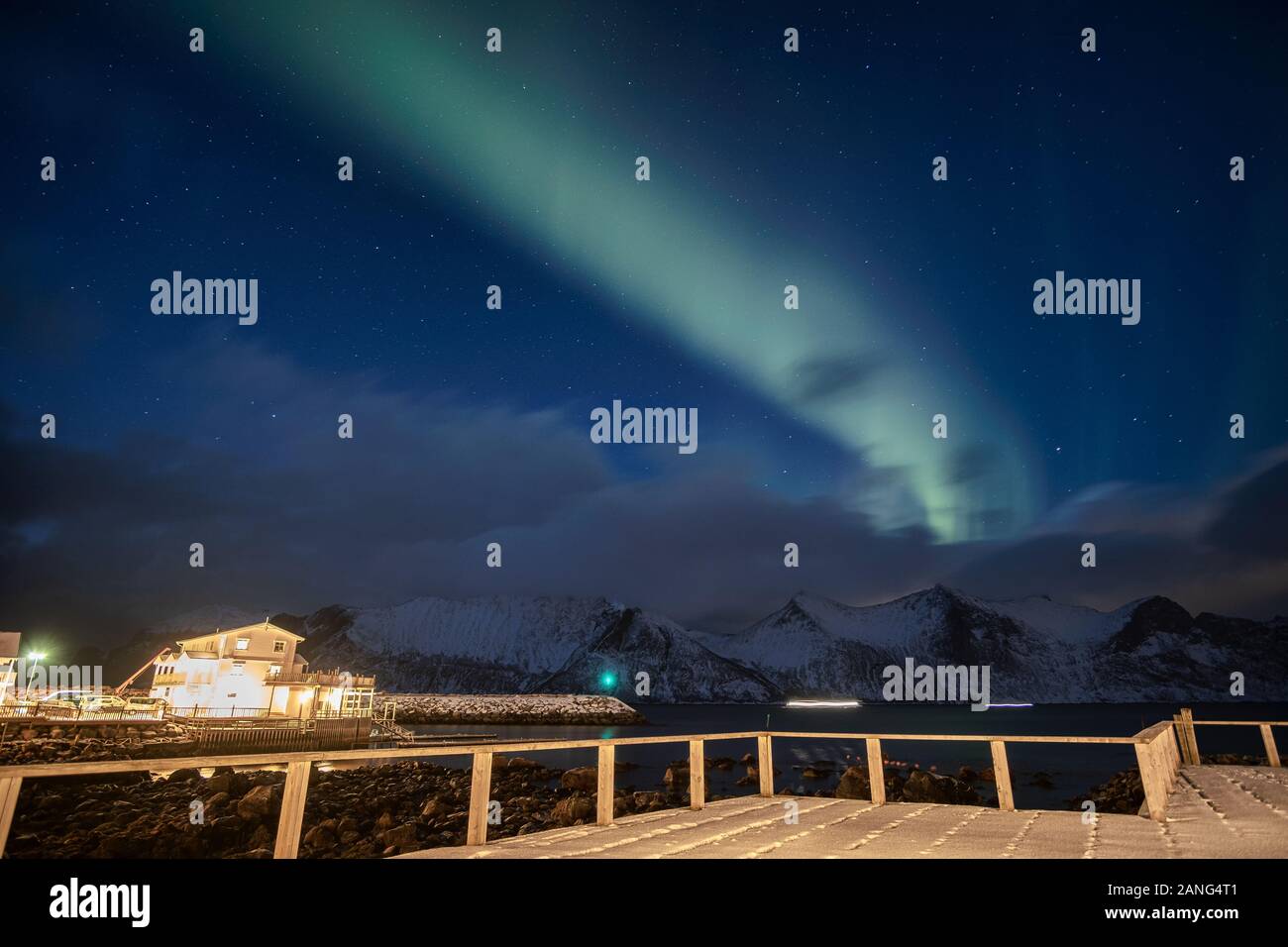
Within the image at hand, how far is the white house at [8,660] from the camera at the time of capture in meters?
50.9

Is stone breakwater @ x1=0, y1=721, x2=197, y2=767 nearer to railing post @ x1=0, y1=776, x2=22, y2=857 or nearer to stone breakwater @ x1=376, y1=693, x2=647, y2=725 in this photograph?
railing post @ x1=0, y1=776, x2=22, y2=857

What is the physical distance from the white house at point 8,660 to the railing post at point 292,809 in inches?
2398

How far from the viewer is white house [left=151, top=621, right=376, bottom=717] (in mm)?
51250

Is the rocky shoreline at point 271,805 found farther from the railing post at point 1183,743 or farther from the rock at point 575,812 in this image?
the railing post at point 1183,743

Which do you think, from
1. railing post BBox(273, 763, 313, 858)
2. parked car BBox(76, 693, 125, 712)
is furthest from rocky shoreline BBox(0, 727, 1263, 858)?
railing post BBox(273, 763, 313, 858)

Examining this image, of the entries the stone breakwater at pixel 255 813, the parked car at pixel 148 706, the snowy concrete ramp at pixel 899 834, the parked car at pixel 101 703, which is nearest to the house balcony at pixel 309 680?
the parked car at pixel 148 706

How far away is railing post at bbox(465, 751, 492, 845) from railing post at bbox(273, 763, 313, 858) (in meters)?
1.68

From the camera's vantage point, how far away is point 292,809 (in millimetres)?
5992

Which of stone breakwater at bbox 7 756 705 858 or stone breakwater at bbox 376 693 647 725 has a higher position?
stone breakwater at bbox 7 756 705 858
